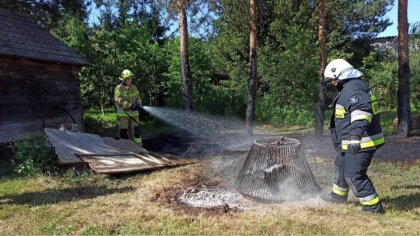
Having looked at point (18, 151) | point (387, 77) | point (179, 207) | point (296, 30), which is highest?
point (296, 30)

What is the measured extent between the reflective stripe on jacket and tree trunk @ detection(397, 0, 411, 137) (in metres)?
7.38

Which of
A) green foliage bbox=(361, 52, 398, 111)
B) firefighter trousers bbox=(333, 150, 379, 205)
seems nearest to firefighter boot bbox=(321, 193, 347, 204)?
firefighter trousers bbox=(333, 150, 379, 205)

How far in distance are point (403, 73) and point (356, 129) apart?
7.98m

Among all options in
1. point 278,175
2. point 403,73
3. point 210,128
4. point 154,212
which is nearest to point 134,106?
point 154,212

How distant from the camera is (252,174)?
5.92 metres

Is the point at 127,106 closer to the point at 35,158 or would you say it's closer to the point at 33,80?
the point at 35,158

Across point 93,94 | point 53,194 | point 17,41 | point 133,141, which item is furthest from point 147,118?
point 53,194

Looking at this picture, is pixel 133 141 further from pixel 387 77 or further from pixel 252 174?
pixel 387 77

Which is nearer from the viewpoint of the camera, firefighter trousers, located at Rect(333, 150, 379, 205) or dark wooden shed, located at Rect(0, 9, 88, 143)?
firefighter trousers, located at Rect(333, 150, 379, 205)

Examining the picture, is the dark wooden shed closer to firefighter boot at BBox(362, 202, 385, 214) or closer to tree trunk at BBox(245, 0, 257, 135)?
tree trunk at BBox(245, 0, 257, 135)

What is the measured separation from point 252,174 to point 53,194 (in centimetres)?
290

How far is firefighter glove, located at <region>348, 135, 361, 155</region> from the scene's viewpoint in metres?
4.94

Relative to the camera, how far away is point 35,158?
7.44 metres

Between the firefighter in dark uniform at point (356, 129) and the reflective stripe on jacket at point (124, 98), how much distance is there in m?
5.21
